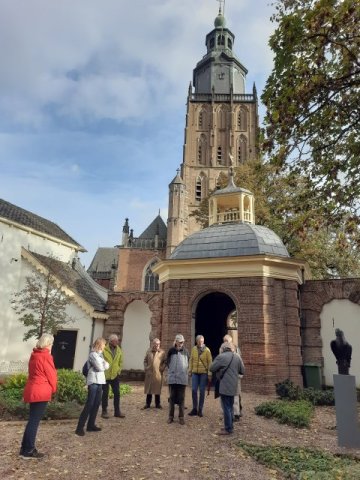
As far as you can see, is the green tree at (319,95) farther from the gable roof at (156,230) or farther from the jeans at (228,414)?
the gable roof at (156,230)

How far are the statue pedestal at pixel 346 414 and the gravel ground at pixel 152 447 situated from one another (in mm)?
240

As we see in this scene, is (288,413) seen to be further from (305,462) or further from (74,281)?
(74,281)

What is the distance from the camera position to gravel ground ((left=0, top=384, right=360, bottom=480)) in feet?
14.9

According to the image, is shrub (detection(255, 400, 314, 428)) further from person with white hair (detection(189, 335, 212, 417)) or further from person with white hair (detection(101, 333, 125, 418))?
person with white hair (detection(101, 333, 125, 418))

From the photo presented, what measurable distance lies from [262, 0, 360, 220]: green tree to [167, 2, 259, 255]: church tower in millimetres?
36735

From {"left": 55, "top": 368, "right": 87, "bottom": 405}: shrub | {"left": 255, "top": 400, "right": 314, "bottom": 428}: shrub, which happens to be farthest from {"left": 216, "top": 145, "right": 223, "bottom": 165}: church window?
{"left": 55, "top": 368, "right": 87, "bottom": 405}: shrub

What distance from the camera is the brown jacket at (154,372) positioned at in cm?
838

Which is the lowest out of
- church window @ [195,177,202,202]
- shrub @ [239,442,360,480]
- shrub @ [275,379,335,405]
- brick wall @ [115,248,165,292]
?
shrub @ [239,442,360,480]

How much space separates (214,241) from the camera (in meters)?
13.7

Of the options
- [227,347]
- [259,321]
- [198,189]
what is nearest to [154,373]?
[227,347]

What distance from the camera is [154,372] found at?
8453 mm

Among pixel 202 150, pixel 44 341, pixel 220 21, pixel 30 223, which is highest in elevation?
pixel 220 21

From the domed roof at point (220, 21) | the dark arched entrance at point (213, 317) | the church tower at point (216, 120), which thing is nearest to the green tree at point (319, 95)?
the dark arched entrance at point (213, 317)

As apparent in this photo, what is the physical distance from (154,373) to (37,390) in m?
3.88
